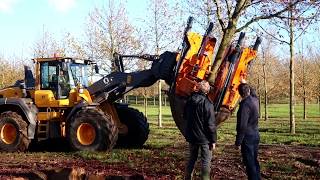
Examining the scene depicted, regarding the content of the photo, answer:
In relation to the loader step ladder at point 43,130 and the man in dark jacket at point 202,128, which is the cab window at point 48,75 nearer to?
the loader step ladder at point 43,130

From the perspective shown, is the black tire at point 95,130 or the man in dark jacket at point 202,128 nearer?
the man in dark jacket at point 202,128

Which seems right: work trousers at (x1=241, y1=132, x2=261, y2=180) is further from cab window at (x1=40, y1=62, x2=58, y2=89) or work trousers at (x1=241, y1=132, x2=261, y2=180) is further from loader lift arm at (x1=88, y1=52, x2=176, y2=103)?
cab window at (x1=40, y1=62, x2=58, y2=89)

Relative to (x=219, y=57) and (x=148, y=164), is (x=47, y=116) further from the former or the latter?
(x=219, y=57)

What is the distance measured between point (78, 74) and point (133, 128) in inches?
94.8

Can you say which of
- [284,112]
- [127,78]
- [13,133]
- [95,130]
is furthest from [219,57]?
[284,112]

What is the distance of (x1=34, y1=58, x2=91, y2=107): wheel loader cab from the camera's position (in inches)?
588

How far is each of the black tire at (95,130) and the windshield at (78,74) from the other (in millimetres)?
1462

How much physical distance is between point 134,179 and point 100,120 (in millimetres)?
5424

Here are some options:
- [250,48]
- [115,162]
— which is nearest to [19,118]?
[115,162]

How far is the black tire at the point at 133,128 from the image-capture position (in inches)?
610

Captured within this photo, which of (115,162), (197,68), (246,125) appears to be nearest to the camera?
(246,125)

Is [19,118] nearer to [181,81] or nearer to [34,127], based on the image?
[34,127]

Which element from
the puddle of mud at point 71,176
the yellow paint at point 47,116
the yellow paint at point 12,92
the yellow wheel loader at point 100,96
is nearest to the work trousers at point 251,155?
the puddle of mud at point 71,176

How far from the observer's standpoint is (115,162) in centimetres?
1167
